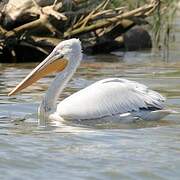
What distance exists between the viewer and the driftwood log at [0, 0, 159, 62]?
1300cm

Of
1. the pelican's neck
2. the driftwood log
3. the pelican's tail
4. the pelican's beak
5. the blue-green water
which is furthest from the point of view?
the driftwood log

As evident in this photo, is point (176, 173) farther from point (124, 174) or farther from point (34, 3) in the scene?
point (34, 3)

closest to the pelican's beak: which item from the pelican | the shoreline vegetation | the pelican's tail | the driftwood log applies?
the pelican

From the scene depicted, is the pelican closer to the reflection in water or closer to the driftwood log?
the reflection in water

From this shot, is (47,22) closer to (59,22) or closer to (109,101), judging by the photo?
(59,22)

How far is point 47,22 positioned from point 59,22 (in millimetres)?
1149

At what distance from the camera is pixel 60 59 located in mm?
7727

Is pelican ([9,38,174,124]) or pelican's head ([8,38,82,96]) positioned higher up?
pelican's head ([8,38,82,96])

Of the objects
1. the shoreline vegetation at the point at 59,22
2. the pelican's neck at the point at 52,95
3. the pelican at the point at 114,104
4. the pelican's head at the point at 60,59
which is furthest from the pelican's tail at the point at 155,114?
the shoreline vegetation at the point at 59,22

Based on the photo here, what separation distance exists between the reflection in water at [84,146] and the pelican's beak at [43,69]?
30 cm

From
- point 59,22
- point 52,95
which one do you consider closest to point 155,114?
point 52,95

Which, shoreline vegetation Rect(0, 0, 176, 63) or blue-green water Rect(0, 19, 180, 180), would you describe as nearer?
blue-green water Rect(0, 19, 180, 180)

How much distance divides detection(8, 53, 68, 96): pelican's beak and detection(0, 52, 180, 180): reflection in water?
303 mm

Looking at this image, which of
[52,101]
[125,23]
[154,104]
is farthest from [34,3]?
[154,104]
